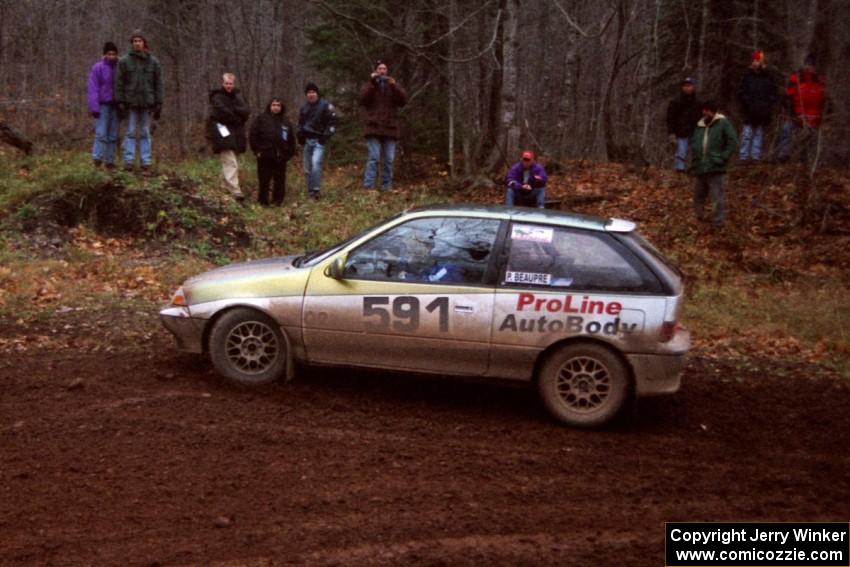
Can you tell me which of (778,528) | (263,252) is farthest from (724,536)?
(263,252)

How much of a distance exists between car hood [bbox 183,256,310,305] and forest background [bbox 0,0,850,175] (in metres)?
5.96

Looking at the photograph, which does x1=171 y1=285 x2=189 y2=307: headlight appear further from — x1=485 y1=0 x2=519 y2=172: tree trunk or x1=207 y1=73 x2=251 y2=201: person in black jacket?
x1=485 y1=0 x2=519 y2=172: tree trunk

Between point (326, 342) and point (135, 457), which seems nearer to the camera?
point (135, 457)

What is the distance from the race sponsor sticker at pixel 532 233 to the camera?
22.8ft

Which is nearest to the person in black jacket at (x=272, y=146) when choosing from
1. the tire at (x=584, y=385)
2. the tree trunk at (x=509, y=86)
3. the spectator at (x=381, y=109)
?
the spectator at (x=381, y=109)

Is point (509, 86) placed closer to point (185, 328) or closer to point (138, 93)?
point (138, 93)

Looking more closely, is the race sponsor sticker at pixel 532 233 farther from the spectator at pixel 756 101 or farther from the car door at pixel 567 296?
→ the spectator at pixel 756 101

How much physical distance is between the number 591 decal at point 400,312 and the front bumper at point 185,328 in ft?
4.96

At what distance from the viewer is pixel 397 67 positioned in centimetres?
1877

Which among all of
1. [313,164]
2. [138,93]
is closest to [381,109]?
[313,164]

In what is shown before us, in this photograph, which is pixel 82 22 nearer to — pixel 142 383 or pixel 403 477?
pixel 142 383

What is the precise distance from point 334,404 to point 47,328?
385 cm

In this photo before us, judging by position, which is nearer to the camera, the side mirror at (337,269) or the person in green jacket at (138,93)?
the side mirror at (337,269)

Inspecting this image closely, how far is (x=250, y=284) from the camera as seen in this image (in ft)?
23.6
